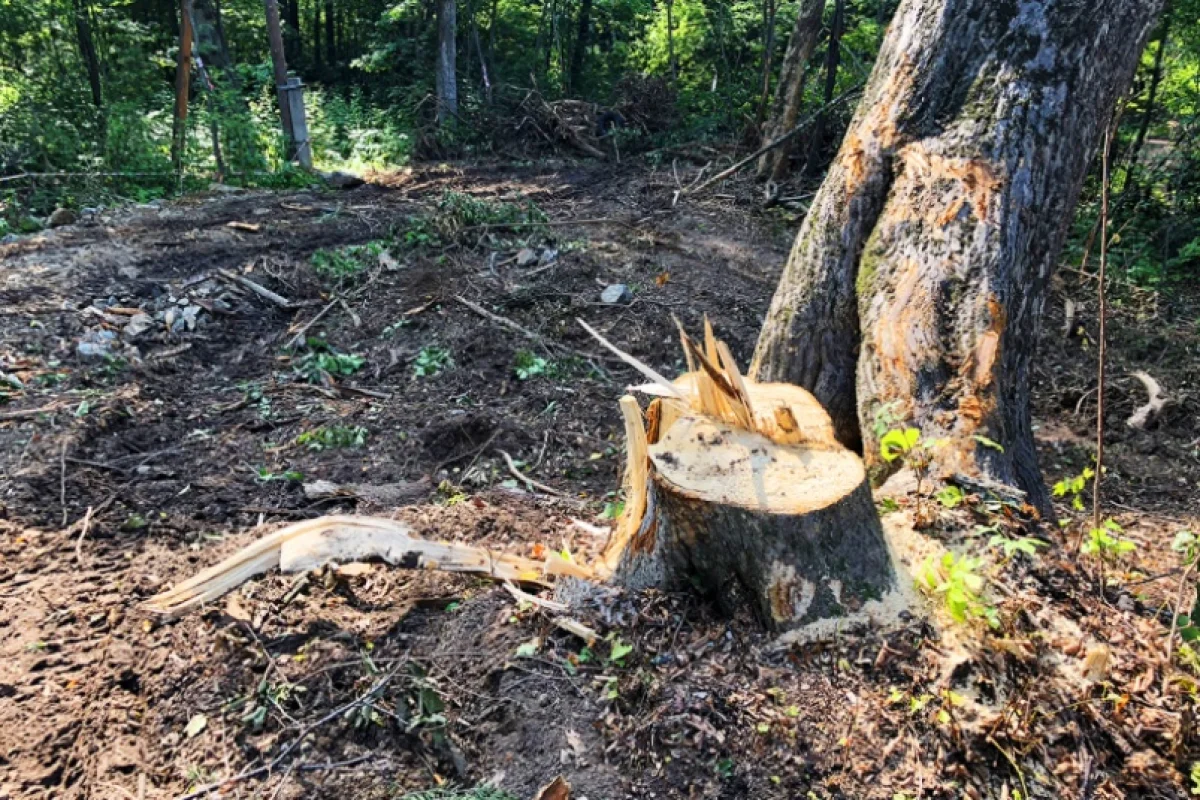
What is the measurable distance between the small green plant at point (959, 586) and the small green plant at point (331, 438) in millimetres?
3099

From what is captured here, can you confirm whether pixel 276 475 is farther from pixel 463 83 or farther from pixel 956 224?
pixel 463 83

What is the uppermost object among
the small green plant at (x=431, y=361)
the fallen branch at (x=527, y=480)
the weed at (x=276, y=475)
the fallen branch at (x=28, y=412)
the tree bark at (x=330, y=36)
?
the tree bark at (x=330, y=36)

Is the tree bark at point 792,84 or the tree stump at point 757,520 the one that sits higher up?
the tree bark at point 792,84

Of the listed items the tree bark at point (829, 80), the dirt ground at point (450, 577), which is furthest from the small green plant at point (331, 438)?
the tree bark at point (829, 80)

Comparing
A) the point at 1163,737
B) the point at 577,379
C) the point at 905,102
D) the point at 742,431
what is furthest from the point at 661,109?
the point at 1163,737

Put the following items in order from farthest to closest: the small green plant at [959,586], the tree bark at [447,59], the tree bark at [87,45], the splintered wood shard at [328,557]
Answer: the tree bark at [447,59], the tree bark at [87,45], the splintered wood shard at [328,557], the small green plant at [959,586]

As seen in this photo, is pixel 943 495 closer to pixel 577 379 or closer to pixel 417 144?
pixel 577 379

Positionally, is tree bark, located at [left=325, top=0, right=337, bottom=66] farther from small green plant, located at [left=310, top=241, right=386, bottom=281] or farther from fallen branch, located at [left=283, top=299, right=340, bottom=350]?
fallen branch, located at [left=283, top=299, right=340, bottom=350]

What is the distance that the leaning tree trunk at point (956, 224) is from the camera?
2812 mm

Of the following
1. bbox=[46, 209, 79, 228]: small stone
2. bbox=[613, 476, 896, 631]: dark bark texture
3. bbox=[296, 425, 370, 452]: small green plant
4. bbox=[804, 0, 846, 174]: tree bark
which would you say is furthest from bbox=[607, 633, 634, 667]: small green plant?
bbox=[46, 209, 79, 228]: small stone

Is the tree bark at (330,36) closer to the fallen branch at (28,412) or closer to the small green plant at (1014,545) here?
the fallen branch at (28,412)

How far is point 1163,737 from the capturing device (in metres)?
1.80

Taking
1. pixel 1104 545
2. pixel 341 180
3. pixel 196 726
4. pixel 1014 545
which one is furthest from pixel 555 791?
pixel 341 180

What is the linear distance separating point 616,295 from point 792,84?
4.98 m
